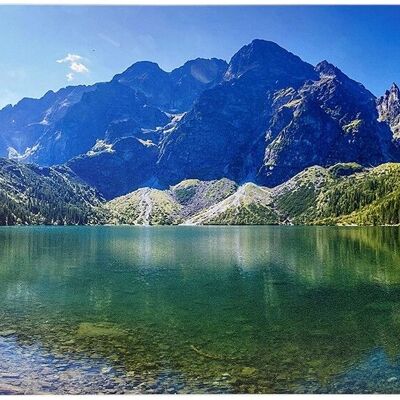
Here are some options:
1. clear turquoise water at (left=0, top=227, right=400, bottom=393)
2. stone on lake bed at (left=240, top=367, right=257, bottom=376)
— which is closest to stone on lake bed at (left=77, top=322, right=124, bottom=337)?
clear turquoise water at (left=0, top=227, right=400, bottom=393)

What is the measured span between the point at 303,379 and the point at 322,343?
273 inches

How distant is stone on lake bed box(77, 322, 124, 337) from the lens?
29.9 m

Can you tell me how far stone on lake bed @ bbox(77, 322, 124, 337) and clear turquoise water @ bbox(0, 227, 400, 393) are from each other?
7 cm

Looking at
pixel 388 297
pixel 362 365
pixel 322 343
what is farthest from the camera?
pixel 388 297

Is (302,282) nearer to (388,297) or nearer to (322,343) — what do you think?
(388,297)

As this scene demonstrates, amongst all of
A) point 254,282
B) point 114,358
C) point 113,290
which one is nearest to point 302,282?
point 254,282

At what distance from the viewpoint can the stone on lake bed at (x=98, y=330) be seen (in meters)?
29.9

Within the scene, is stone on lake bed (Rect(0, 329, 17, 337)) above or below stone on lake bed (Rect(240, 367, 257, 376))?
above

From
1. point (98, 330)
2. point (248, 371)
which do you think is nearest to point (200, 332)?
point (98, 330)

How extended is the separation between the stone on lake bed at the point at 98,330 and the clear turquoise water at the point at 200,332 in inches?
2.7

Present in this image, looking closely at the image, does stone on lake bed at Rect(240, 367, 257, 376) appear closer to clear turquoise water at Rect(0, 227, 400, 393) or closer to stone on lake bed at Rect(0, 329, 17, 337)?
clear turquoise water at Rect(0, 227, 400, 393)

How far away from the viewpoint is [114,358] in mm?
24469

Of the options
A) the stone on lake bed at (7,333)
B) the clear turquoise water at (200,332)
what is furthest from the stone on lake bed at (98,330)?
the stone on lake bed at (7,333)

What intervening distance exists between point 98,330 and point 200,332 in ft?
23.6
